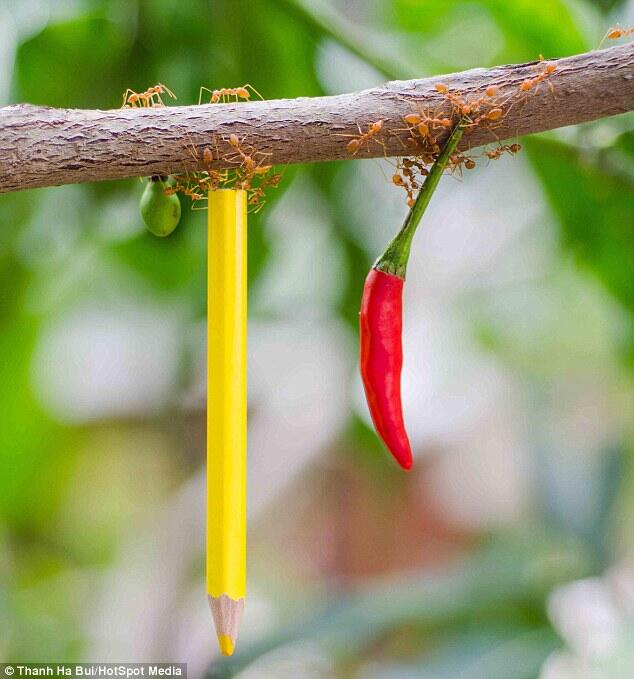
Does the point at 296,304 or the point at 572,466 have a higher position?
the point at 296,304

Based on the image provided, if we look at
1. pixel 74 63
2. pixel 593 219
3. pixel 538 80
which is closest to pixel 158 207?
pixel 538 80

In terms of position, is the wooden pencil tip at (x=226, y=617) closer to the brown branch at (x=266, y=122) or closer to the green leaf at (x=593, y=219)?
the brown branch at (x=266, y=122)

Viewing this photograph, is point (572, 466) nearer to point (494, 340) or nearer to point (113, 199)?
point (494, 340)

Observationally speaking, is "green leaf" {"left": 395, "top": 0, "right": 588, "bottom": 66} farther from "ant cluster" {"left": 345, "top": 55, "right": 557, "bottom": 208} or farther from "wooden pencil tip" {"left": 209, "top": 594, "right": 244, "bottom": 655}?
"wooden pencil tip" {"left": 209, "top": 594, "right": 244, "bottom": 655}

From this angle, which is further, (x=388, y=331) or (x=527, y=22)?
(x=527, y=22)

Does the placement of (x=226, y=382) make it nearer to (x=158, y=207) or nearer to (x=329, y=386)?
(x=158, y=207)

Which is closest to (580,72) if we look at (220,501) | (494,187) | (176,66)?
(220,501)
